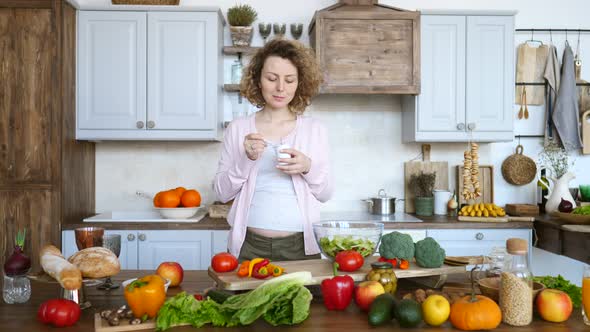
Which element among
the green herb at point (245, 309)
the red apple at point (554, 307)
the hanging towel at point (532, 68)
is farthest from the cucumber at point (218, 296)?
the hanging towel at point (532, 68)

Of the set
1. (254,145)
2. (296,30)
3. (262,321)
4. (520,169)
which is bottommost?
(262,321)

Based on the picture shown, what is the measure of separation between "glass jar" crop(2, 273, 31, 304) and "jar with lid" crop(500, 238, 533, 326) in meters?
1.37

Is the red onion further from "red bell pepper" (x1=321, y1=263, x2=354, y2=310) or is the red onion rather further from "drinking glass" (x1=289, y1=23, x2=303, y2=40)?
"drinking glass" (x1=289, y1=23, x2=303, y2=40)

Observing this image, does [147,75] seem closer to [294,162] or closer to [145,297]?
[294,162]

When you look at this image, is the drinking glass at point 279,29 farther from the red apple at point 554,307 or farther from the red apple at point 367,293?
the red apple at point 554,307

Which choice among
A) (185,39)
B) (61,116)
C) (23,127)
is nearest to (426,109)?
(185,39)

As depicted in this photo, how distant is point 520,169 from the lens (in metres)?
4.05

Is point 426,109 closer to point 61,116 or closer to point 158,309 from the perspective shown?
point 61,116

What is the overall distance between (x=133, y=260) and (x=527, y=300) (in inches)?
102

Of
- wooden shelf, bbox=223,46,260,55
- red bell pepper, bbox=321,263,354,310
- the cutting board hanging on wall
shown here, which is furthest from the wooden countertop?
red bell pepper, bbox=321,263,354,310

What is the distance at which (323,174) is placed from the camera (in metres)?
2.18

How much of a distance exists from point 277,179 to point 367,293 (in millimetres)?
810

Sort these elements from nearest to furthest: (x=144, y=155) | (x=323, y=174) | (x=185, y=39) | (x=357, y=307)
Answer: (x=357, y=307) < (x=323, y=174) < (x=185, y=39) < (x=144, y=155)

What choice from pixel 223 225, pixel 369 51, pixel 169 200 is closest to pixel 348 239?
pixel 223 225
